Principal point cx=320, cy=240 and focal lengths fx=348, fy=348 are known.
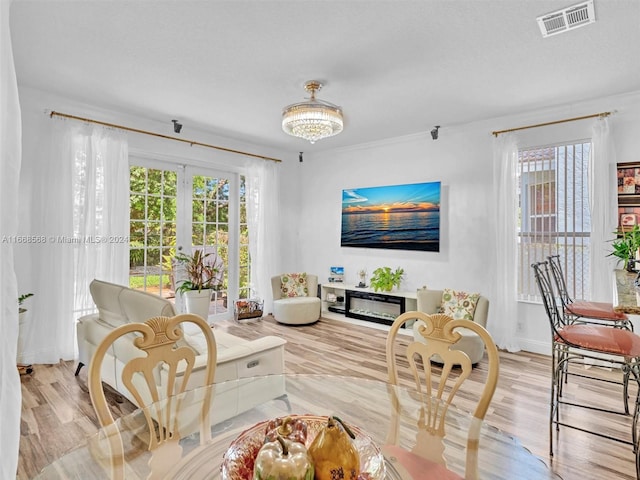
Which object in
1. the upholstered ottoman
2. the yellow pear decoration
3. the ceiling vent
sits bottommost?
the upholstered ottoman

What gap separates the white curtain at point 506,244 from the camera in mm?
3975

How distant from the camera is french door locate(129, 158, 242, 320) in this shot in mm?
4449

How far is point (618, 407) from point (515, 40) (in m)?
2.85

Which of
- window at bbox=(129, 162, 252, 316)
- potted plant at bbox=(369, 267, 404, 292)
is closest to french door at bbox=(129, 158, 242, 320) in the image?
window at bbox=(129, 162, 252, 316)

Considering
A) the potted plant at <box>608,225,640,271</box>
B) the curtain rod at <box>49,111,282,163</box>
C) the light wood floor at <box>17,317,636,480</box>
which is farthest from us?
the curtain rod at <box>49,111,282,163</box>

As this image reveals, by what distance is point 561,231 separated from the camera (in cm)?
382

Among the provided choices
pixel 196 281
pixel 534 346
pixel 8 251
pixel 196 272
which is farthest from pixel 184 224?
pixel 534 346

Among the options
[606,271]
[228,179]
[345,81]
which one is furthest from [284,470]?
[228,179]

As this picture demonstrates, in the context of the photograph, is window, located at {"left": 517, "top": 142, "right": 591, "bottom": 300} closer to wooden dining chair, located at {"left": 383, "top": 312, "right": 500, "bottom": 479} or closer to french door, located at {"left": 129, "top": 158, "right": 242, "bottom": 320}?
wooden dining chair, located at {"left": 383, "top": 312, "right": 500, "bottom": 479}

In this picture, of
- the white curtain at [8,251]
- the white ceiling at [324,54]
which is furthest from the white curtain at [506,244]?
the white curtain at [8,251]

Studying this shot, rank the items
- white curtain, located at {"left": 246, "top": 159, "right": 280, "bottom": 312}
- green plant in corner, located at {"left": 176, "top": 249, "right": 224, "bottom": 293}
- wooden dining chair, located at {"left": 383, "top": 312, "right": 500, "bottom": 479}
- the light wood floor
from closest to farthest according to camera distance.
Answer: wooden dining chair, located at {"left": 383, "top": 312, "right": 500, "bottom": 479}, the light wood floor, green plant in corner, located at {"left": 176, "top": 249, "right": 224, "bottom": 293}, white curtain, located at {"left": 246, "top": 159, "right": 280, "bottom": 312}

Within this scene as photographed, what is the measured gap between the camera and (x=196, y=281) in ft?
15.3

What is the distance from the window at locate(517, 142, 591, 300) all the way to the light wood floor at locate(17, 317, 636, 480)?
3.15ft

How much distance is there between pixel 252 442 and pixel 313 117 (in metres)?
2.62
